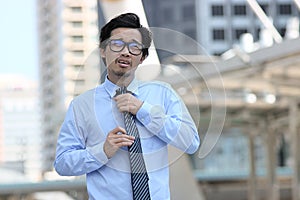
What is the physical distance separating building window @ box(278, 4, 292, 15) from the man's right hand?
235ft

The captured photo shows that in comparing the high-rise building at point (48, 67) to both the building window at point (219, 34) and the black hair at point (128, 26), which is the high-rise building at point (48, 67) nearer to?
the building window at point (219, 34)

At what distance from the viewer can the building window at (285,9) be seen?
2867 inches

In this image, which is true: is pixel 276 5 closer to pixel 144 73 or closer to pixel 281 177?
pixel 281 177

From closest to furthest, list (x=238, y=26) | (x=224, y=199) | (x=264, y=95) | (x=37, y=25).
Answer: (x=264, y=95) < (x=224, y=199) < (x=238, y=26) < (x=37, y=25)

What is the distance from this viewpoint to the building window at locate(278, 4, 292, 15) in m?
72.8

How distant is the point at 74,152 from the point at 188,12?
6899 cm

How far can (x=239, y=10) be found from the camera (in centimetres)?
7306

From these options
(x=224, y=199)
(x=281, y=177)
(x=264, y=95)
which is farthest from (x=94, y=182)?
(x=281, y=177)

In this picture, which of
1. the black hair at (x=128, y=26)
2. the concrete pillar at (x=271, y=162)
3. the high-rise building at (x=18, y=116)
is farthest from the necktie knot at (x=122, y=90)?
Result: the high-rise building at (x=18, y=116)

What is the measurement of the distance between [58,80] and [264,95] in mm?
76411

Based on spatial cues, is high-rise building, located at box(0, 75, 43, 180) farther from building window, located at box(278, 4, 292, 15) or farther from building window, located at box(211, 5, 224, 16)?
building window, located at box(278, 4, 292, 15)

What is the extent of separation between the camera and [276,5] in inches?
2899

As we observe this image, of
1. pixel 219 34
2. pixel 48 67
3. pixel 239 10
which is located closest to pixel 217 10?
pixel 239 10

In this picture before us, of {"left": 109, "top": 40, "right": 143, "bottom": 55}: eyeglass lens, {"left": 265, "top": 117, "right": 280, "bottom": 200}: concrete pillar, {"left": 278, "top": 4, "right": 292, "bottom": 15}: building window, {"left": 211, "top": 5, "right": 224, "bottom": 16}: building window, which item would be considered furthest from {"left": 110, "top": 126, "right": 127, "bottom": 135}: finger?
{"left": 278, "top": 4, "right": 292, "bottom": 15}: building window
